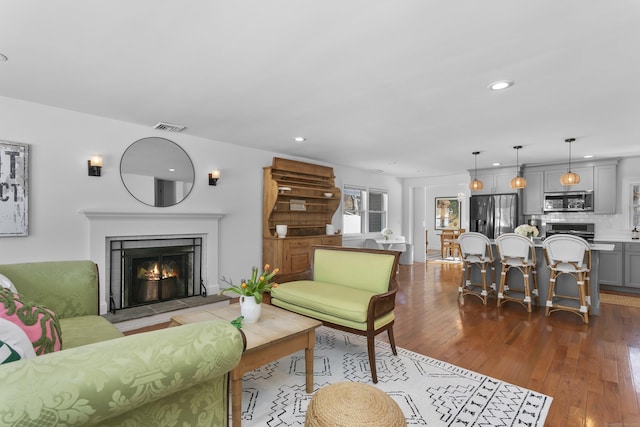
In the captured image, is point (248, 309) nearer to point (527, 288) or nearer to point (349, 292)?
point (349, 292)

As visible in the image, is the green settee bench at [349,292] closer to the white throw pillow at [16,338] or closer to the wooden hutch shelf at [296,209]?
Answer: the wooden hutch shelf at [296,209]

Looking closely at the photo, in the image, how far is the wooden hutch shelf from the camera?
5402 mm

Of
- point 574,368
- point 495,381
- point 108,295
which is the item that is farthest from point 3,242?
point 574,368

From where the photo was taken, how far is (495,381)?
252 centimetres

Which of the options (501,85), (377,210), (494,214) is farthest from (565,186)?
(501,85)

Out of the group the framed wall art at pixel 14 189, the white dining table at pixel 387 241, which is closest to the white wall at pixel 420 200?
the white dining table at pixel 387 241

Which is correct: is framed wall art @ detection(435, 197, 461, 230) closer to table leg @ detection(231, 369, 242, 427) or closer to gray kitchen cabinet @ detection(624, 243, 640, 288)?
gray kitchen cabinet @ detection(624, 243, 640, 288)

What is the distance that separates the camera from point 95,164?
373 cm

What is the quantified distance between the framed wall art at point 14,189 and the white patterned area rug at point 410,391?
2817mm

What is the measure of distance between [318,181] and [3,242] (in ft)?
14.8

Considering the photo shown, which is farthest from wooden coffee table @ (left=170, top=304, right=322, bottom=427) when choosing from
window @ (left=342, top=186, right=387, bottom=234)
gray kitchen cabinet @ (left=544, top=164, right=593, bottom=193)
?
gray kitchen cabinet @ (left=544, top=164, right=593, bottom=193)

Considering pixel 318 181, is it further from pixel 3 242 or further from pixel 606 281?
pixel 606 281

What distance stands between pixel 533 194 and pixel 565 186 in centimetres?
55

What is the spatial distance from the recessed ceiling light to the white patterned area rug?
Answer: 238cm
